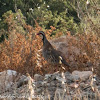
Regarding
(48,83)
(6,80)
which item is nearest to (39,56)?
(6,80)

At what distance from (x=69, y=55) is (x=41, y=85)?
3.09m

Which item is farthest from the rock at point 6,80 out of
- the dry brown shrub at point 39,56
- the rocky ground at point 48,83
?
the dry brown shrub at point 39,56

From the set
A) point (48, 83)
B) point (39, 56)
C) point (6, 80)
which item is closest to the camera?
point (48, 83)

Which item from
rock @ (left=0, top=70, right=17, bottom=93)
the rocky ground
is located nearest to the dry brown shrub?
rock @ (left=0, top=70, right=17, bottom=93)

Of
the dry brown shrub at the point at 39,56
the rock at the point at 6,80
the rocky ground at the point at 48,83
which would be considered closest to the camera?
the rocky ground at the point at 48,83

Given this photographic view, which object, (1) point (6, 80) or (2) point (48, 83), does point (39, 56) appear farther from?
(2) point (48, 83)

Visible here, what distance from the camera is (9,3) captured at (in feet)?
68.7

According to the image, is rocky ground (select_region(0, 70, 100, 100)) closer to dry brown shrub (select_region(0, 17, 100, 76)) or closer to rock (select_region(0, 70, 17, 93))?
rock (select_region(0, 70, 17, 93))

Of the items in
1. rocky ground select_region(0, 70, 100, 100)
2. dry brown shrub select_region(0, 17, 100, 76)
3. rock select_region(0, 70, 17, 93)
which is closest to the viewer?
rocky ground select_region(0, 70, 100, 100)

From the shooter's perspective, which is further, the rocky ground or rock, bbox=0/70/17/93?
rock, bbox=0/70/17/93

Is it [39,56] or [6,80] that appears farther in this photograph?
[39,56]

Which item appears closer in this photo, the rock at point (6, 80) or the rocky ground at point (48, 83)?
the rocky ground at point (48, 83)

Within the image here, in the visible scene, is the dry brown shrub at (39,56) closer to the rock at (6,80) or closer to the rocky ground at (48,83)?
the rock at (6,80)

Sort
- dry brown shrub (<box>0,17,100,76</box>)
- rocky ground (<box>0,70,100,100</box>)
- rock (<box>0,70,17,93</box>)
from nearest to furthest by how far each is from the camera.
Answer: rocky ground (<box>0,70,100,100</box>) → rock (<box>0,70,17,93</box>) → dry brown shrub (<box>0,17,100,76</box>)
